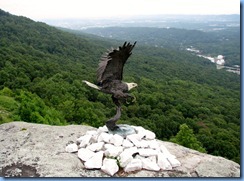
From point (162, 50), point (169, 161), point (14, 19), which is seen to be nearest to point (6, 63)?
point (169, 161)

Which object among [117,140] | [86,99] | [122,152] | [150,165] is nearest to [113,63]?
[117,140]

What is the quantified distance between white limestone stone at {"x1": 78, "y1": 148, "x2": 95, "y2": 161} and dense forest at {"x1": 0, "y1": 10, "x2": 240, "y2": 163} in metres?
9.80

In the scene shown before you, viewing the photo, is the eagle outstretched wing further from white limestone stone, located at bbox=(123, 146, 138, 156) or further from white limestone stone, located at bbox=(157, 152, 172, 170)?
white limestone stone, located at bbox=(157, 152, 172, 170)

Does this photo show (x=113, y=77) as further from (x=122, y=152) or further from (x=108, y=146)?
(x=122, y=152)

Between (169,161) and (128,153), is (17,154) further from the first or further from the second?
(169,161)

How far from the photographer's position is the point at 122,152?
911cm

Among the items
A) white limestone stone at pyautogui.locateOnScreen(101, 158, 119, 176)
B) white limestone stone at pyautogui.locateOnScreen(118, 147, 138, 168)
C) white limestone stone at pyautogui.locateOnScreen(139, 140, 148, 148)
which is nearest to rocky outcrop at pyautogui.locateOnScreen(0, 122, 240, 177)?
white limestone stone at pyautogui.locateOnScreen(101, 158, 119, 176)

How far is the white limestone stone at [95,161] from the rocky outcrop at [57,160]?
0.37 ft

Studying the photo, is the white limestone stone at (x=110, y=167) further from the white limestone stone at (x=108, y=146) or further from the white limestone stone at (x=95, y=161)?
the white limestone stone at (x=108, y=146)

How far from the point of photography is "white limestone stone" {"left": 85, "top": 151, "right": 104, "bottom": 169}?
28.5ft

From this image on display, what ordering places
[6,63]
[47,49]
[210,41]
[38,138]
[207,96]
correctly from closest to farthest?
[38,138]
[6,63]
[207,96]
[47,49]
[210,41]

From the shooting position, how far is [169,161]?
9.18m

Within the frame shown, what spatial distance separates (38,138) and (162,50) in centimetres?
12021

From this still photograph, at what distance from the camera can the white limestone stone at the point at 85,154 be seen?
9125 mm
